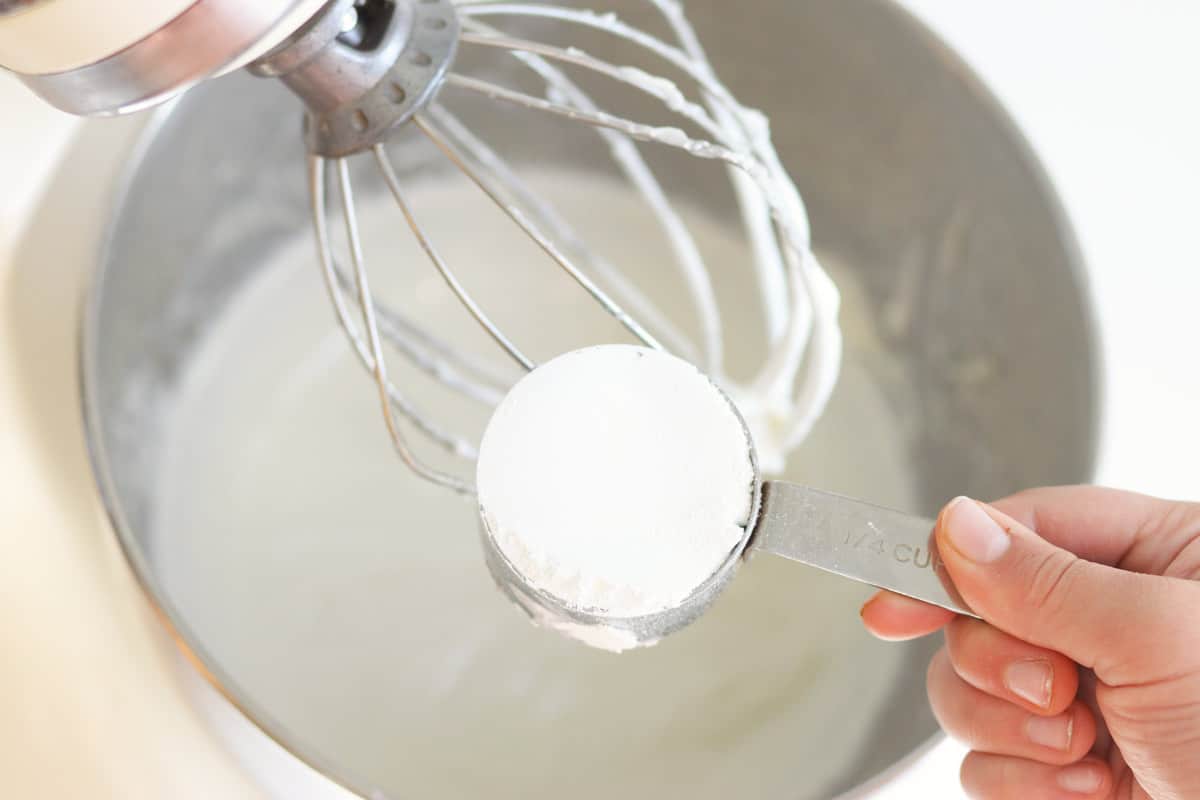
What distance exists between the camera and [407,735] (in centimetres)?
65

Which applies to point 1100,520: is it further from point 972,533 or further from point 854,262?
point 854,262

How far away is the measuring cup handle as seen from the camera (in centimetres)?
37

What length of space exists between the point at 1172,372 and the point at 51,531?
2.10ft

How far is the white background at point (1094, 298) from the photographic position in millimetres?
492

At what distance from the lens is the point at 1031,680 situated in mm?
413

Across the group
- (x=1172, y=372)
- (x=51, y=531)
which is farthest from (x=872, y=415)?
A: (x=51, y=531)

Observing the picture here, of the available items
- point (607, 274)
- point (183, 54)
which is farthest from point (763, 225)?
point (183, 54)

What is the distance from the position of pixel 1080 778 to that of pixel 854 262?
42 centimetres

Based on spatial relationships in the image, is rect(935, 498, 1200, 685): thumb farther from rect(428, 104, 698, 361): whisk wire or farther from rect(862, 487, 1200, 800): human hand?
rect(428, 104, 698, 361): whisk wire

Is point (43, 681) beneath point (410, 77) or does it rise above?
beneath

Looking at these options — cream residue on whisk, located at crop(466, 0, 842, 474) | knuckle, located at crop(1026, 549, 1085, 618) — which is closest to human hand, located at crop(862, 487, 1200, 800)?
knuckle, located at crop(1026, 549, 1085, 618)

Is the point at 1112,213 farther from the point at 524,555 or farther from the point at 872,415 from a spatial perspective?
the point at 524,555

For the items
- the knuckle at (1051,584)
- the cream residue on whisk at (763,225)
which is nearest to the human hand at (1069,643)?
the knuckle at (1051,584)

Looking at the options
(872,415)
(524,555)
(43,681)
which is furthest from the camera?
(872,415)
